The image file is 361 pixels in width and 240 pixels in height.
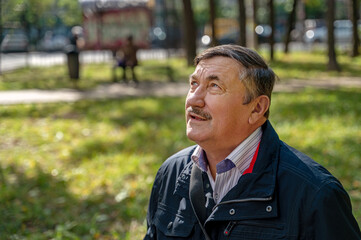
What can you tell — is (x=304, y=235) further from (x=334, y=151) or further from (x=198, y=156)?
(x=334, y=151)

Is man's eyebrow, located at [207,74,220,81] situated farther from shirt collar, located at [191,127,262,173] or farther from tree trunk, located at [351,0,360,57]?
tree trunk, located at [351,0,360,57]

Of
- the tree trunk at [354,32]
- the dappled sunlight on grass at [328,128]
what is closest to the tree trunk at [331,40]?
the dappled sunlight on grass at [328,128]

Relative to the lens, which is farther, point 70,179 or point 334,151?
point 334,151

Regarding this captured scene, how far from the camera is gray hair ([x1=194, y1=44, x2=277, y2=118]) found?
2318mm

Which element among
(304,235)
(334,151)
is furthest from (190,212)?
(334,151)

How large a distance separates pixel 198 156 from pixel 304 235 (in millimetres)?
628

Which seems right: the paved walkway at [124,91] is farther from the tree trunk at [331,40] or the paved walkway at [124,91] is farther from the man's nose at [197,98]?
the man's nose at [197,98]

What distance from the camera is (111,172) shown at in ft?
20.9

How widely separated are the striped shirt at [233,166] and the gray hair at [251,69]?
196mm

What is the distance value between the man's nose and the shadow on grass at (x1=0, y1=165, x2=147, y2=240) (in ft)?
8.66

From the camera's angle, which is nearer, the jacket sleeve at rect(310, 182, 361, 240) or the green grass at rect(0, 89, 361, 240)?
the jacket sleeve at rect(310, 182, 361, 240)

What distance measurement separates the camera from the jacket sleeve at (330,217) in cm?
203

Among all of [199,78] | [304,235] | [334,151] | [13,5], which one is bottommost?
[334,151]

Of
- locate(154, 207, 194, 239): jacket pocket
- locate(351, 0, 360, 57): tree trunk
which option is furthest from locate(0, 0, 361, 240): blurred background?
locate(351, 0, 360, 57): tree trunk
